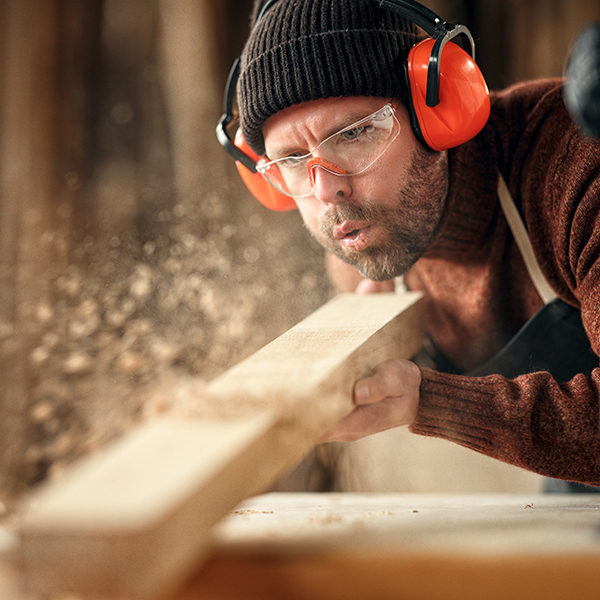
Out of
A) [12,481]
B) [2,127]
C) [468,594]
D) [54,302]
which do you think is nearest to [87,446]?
[12,481]

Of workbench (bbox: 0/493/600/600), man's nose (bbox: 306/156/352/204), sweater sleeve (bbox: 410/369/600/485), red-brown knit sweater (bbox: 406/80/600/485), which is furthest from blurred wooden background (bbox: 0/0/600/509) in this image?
workbench (bbox: 0/493/600/600)

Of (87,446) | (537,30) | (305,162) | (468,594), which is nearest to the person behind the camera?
(468,594)

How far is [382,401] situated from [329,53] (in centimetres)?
75

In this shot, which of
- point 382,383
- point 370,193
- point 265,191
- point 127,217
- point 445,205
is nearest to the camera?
point 382,383

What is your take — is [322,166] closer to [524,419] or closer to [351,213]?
[351,213]

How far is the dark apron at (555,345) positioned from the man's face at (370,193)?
34 centimetres

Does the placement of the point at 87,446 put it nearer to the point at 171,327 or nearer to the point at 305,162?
the point at 171,327

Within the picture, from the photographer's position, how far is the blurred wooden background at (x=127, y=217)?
2.01 metres

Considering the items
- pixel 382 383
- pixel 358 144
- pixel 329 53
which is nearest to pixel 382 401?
pixel 382 383

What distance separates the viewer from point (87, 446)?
188cm

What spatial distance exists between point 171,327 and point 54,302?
2.07 feet

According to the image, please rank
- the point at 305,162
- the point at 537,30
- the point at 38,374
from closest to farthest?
the point at 305,162, the point at 38,374, the point at 537,30

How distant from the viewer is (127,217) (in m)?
2.58

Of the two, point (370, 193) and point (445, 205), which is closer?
point (370, 193)
